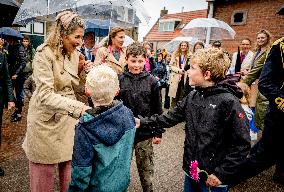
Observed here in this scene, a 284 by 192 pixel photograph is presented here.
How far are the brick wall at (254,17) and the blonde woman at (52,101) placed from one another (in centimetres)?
1184

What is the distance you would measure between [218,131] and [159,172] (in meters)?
2.50

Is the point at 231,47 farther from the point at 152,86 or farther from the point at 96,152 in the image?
the point at 96,152

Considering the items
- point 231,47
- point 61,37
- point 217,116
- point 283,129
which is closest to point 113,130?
point 217,116

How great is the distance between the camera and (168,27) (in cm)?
3984

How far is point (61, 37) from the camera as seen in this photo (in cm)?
251

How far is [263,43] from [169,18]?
3634 cm

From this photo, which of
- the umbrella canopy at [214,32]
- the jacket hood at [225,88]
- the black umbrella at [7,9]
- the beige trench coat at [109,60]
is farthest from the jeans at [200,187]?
the umbrella canopy at [214,32]

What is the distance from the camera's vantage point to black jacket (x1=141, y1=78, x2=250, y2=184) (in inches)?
87.5

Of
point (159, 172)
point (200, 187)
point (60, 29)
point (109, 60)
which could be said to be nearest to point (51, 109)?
point (60, 29)

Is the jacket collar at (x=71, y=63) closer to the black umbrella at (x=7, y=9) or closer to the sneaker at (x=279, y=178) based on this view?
the black umbrella at (x=7, y=9)

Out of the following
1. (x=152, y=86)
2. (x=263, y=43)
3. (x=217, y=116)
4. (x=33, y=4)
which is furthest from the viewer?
(x=263, y=43)

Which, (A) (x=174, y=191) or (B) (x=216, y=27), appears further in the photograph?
(B) (x=216, y=27)

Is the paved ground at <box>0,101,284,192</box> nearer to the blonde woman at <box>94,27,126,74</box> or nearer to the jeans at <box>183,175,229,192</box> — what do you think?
the jeans at <box>183,175,229,192</box>

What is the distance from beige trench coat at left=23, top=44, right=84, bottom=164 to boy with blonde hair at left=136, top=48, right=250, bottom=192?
668 mm
